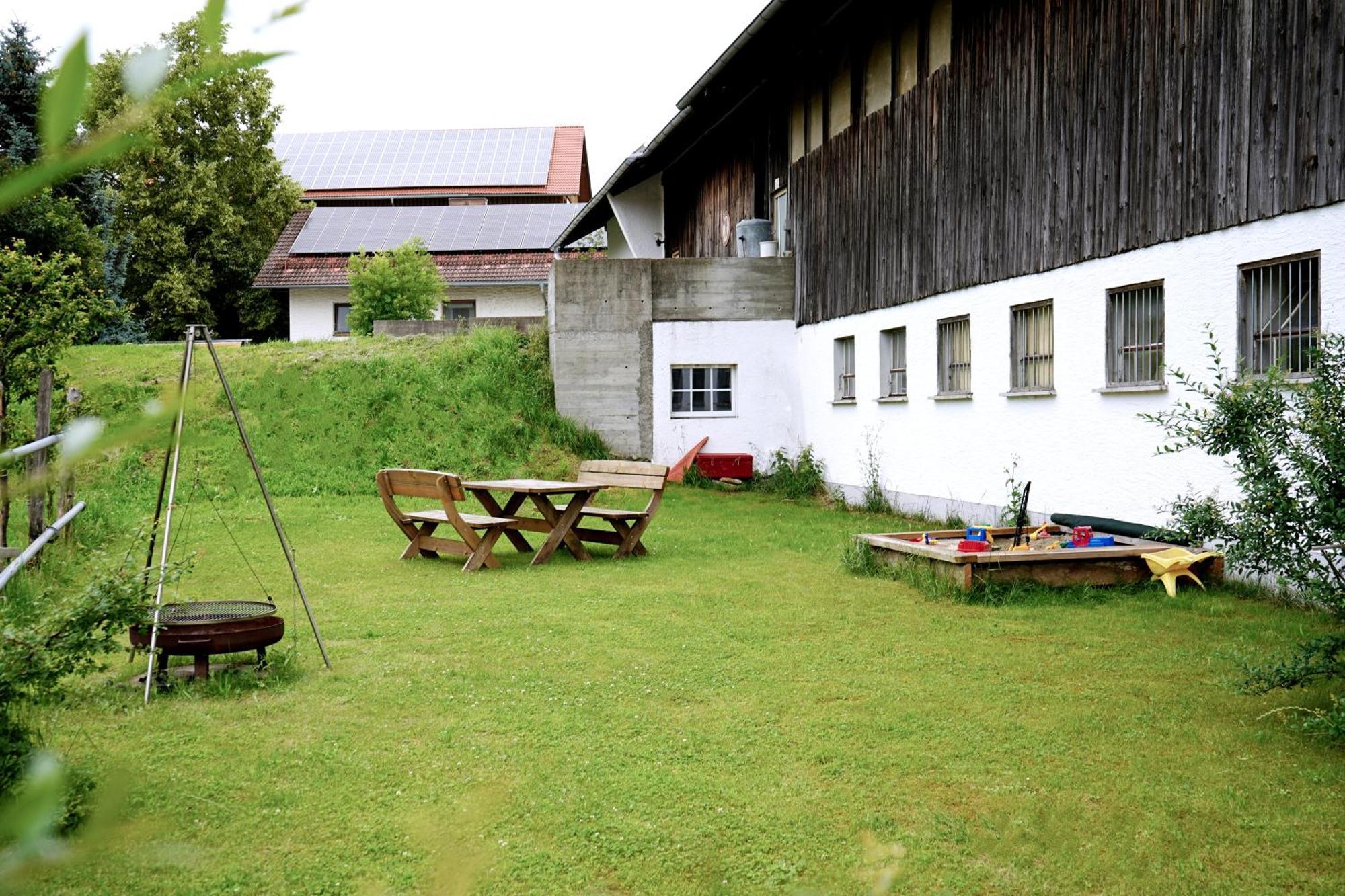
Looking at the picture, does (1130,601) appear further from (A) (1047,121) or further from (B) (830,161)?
(B) (830,161)

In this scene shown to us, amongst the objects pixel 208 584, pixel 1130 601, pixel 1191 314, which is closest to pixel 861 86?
pixel 1191 314

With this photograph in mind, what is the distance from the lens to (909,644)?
7594 mm

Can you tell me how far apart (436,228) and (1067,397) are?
93.4ft

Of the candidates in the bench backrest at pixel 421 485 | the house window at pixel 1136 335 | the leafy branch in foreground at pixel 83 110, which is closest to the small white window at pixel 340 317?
the bench backrest at pixel 421 485

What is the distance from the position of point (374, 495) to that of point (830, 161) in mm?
8118

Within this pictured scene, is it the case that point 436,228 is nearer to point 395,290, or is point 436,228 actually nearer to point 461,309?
point 461,309

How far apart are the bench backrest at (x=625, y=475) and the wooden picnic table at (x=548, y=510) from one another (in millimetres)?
288

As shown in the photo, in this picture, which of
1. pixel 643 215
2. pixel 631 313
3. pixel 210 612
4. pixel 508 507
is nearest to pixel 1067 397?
pixel 508 507

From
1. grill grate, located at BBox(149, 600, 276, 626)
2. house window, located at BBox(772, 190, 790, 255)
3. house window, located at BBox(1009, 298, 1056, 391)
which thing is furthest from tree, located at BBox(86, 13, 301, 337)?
grill grate, located at BBox(149, 600, 276, 626)

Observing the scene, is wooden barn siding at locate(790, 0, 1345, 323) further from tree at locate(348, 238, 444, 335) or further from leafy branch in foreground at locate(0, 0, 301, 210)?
tree at locate(348, 238, 444, 335)

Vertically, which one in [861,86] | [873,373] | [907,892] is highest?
[861,86]

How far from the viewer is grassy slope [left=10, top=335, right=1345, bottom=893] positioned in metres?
4.00

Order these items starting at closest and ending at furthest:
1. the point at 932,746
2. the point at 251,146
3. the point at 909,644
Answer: the point at 932,746
the point at 909,644
the point at 251,146

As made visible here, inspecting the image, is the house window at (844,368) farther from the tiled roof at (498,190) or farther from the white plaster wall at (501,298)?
the tiled roof at (498,190)
